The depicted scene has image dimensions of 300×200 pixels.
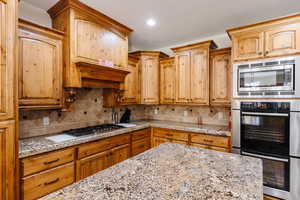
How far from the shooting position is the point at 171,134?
9.92 ft

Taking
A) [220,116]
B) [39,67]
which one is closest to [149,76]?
[220,116]

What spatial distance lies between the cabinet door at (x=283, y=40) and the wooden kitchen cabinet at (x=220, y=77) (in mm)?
657

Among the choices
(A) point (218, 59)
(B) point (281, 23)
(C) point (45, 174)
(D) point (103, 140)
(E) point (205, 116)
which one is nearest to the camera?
(C) point (45, 174)

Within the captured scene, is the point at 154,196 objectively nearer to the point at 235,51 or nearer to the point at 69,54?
the point at 69,54

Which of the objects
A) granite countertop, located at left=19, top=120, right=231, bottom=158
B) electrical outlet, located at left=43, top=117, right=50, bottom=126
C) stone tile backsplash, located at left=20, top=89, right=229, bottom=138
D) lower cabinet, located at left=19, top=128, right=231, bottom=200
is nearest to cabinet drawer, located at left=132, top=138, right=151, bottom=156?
lower cabinet, located at left=19, top=128, right=231, bottom=200

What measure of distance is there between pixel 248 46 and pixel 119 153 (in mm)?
2519

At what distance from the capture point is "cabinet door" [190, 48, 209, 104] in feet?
9.53

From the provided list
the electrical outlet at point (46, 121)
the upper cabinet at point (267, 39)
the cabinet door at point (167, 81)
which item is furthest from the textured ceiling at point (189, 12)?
the electrical outlet at point (46, 121)

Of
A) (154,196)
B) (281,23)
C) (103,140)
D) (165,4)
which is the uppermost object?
(165,4)

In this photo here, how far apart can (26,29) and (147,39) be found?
6.88 feet

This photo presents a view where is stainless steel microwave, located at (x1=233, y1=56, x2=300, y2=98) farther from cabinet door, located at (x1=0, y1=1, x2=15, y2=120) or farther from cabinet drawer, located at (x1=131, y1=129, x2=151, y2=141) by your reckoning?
cabinet door, located at (x1=0, y1=1, x2=15, y2=120)

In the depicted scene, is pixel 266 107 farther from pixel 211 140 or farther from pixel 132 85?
pixel 132 85

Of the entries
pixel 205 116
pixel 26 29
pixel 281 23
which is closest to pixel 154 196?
pixel 26 29

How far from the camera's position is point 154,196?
76 centimetres
